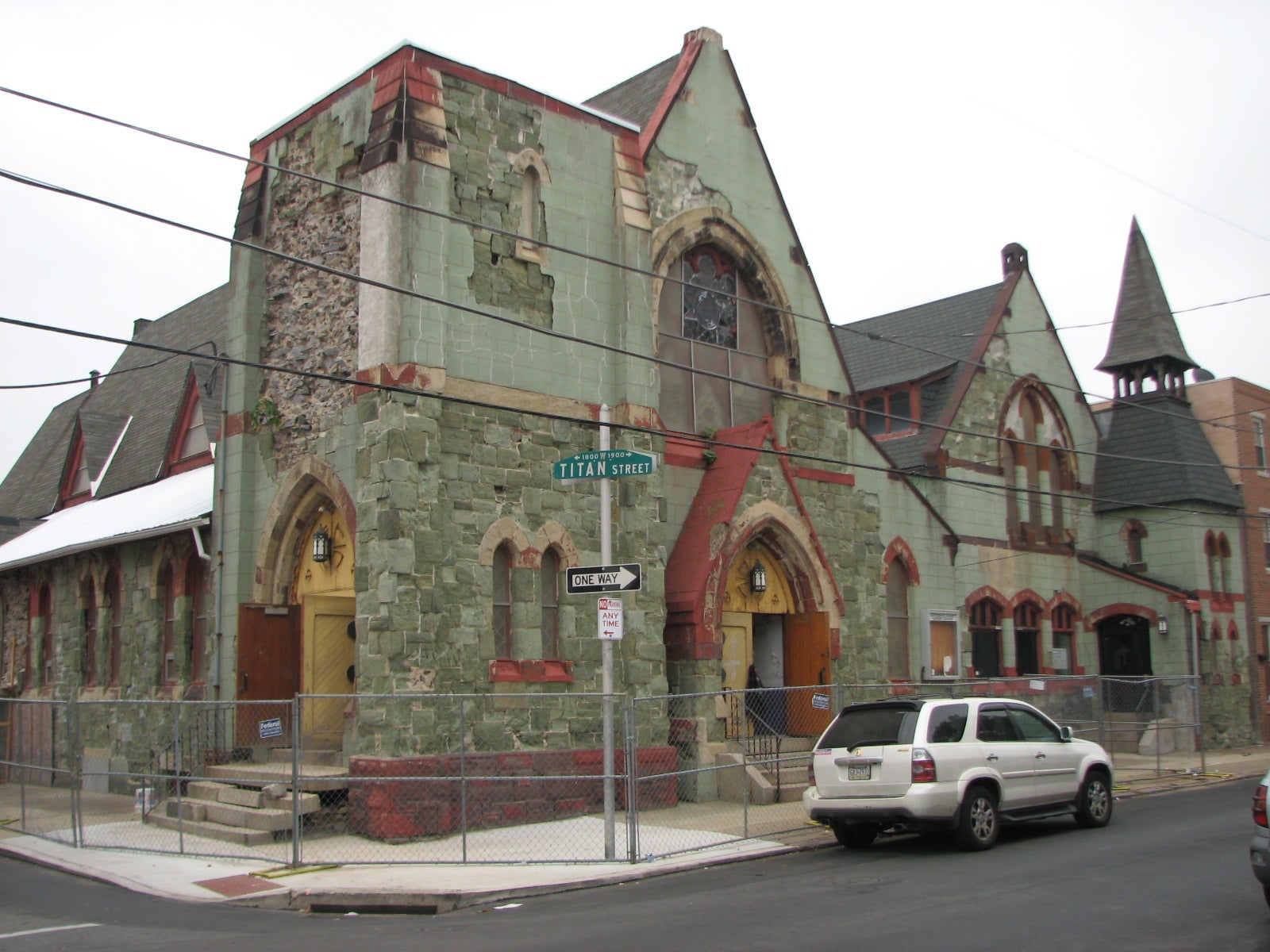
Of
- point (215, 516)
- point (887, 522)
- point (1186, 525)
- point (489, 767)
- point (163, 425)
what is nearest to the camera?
point (489, 767)

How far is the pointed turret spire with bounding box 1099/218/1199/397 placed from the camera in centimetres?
3134

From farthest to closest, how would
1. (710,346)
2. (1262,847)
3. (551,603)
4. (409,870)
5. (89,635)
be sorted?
(89,635)
(710,346)
(551,603)
(409,870)
(1262,847)

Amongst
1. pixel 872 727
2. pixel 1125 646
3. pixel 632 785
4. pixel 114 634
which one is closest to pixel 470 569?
pixel 632 785

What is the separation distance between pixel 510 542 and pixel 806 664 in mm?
6478

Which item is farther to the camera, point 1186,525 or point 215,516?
point 1186,525

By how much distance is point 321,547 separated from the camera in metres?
17.4

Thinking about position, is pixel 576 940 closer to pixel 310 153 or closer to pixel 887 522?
pixel 310 153

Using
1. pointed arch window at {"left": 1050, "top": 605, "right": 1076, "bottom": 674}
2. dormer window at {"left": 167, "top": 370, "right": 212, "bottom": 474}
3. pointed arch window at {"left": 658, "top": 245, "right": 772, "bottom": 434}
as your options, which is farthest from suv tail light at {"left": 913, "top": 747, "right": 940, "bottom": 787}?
pointed arch window at {"left": 1050, "top": 605, "right": 1076, "bottom": 674}

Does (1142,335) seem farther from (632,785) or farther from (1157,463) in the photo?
(632,785)

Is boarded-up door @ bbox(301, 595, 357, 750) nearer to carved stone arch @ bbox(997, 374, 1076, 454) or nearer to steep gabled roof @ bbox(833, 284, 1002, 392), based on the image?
steep gabled roof @ bbox(833, 284, 1002, 392)

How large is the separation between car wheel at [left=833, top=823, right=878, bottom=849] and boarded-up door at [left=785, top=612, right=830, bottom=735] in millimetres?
6295

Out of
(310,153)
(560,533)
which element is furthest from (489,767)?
(310,153)

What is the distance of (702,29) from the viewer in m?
21.2

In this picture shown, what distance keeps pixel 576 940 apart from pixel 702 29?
16.1 m
